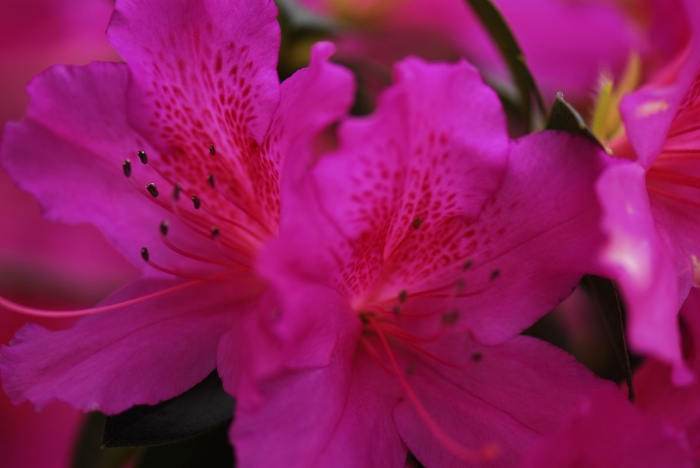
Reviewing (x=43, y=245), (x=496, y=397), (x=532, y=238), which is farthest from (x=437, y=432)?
(x=43, y=245)

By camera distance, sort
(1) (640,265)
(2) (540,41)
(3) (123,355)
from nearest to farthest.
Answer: (1) (640,265), (3) (123,355), (2) (540,41)

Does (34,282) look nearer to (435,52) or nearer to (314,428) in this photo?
(435,52)

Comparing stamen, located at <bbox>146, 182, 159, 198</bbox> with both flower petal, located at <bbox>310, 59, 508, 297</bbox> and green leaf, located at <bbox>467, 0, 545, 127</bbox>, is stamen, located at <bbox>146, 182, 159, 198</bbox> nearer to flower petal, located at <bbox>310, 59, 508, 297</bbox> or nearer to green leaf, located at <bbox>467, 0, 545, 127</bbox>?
flower petal, located at <bbox>310, 59, 508, 297</bbox>

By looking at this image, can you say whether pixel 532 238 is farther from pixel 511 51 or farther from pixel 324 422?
pixel 511 51

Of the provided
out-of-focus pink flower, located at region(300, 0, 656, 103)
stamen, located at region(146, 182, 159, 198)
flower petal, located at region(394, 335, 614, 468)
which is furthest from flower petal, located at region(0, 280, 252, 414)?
out-of-focus pink flower, located at region(300, 0, 656, 103)

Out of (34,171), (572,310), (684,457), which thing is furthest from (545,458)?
(572,310)
